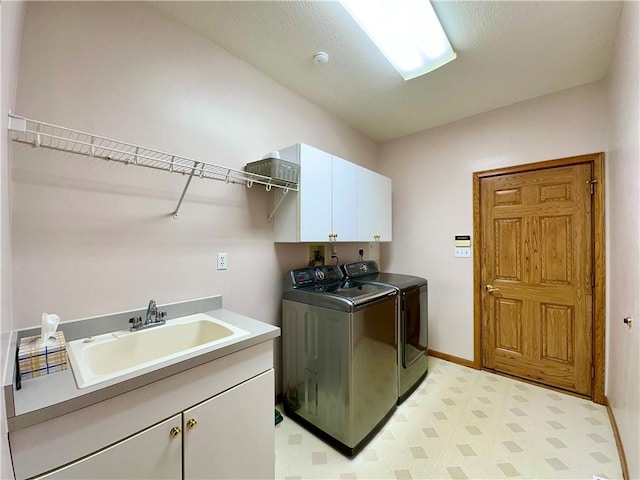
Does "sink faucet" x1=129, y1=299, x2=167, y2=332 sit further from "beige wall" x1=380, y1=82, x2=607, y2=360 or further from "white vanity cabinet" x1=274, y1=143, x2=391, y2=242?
"beige wall" x1=380, y1=82, x2=607, y2=360

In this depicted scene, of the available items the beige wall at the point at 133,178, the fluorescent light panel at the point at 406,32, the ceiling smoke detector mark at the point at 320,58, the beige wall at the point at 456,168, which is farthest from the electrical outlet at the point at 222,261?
the beige wall at the point at 456,168

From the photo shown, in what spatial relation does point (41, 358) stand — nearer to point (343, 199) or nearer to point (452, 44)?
point (343, 199)

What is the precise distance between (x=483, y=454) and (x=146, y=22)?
3271 millimetres

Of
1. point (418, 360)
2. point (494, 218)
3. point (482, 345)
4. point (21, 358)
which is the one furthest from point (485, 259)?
point (21, 358)

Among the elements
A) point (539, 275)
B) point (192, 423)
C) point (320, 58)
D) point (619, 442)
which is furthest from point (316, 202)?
point (619, 442)

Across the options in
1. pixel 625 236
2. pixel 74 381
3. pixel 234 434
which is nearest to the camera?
pixel 74 381

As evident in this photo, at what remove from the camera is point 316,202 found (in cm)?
200

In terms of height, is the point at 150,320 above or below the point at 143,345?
above

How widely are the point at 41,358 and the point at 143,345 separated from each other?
0.45m

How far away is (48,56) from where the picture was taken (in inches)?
47.1

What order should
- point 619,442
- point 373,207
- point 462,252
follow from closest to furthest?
point 619,442, point 373,207, point 462,252

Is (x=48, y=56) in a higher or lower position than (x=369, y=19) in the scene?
lower

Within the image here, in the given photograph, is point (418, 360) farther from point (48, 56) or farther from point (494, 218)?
point (48, 56)

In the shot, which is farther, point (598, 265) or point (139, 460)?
point (598, 265)
